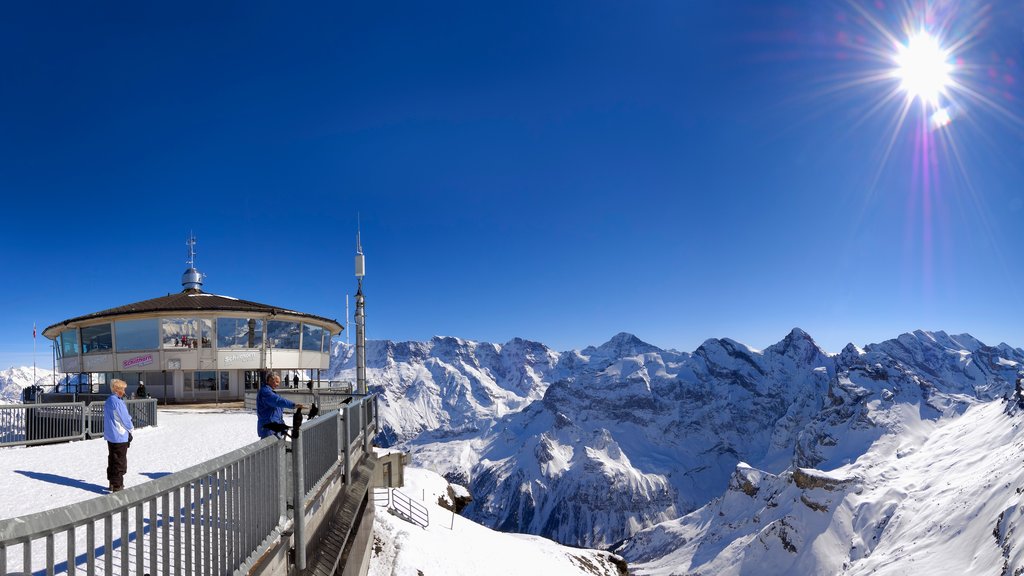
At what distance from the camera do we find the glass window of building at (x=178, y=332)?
32156 mm

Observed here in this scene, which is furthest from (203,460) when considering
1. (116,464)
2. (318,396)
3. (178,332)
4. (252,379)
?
(252,379)

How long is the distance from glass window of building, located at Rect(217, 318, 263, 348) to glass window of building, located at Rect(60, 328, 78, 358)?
1002 cm

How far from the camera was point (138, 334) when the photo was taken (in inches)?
1270

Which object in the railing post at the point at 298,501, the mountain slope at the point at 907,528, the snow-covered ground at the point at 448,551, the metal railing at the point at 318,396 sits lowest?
the mountain slope at the point at 907,528

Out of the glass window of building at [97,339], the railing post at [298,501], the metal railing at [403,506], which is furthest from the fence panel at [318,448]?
the glass window of building at [97,339]

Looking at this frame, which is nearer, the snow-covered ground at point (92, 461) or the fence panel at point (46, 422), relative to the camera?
the snow-covered ground at point (92, 461)

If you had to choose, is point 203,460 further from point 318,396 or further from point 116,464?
point 318,396

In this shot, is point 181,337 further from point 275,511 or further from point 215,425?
point 275,511

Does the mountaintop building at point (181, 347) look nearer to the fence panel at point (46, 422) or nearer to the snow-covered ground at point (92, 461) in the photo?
the snow-covered ground at point (92, 461)

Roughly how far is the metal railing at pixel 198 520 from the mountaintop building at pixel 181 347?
26830 millimetres

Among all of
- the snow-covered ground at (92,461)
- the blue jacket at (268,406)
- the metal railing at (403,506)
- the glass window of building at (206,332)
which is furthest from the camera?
the metal railing at (403,506)

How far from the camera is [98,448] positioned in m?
15.4

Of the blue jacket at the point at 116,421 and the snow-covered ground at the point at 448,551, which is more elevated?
the blue jacket at the point at 116,421

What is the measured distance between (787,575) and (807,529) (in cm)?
1992
